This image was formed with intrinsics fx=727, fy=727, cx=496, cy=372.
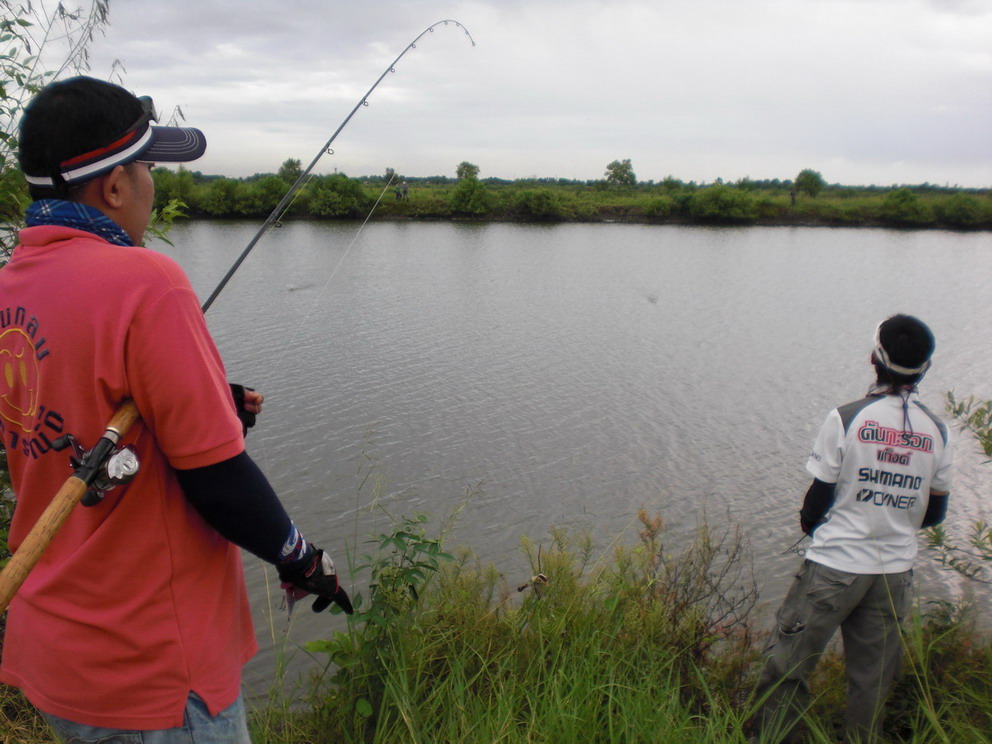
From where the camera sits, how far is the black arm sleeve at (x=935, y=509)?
3.11m

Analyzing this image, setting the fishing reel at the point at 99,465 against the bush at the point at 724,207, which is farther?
the bush at the point at 724,207

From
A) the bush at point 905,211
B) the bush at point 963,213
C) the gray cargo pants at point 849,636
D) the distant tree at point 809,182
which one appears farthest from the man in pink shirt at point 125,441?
the distant tree at point 809,182

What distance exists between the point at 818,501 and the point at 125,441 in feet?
9.15

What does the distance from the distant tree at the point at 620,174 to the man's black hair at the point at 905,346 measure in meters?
89.1

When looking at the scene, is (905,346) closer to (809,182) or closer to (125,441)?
(125,441)

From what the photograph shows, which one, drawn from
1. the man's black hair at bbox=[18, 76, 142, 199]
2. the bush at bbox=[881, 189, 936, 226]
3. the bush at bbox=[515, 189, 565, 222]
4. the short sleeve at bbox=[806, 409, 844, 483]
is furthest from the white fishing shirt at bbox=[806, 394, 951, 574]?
the bush at bbox=[881, 189, 936, 226]

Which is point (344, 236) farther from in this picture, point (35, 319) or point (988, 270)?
point (35, 319)

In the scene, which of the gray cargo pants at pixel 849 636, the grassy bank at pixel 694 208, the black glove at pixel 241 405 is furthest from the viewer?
the grassy bank at pixel 694 208

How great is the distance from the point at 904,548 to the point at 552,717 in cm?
168

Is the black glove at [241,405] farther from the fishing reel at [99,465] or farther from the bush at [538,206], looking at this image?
the bush at [538,206]

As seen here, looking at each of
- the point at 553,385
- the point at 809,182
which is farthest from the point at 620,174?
the point at 553,385

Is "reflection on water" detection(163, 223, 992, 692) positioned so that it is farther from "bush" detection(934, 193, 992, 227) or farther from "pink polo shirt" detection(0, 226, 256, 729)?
"bush" detection(934, 193, 992, 227)

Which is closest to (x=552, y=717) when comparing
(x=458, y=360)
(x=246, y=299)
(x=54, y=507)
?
(x=54, y=507)

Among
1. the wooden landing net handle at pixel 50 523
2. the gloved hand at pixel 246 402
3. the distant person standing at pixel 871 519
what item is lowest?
the distant person standing at pixel 871 519
